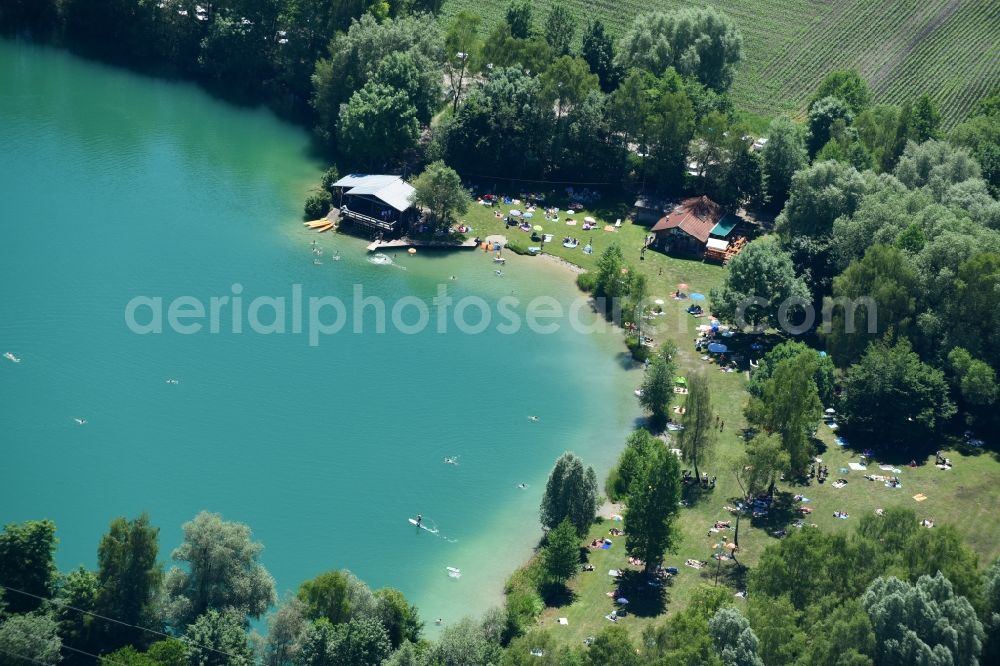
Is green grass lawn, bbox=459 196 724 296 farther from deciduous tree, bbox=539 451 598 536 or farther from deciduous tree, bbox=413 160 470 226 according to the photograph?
deciduous tree, bbox=539 451 598 536

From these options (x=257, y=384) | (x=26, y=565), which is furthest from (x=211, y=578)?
(x=257, y=384)

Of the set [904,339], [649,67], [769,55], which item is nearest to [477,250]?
[649,67]

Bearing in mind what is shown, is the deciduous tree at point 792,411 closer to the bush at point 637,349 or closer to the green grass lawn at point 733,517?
the green grass lawn at point 733,517

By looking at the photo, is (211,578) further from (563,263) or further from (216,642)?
(563,263)

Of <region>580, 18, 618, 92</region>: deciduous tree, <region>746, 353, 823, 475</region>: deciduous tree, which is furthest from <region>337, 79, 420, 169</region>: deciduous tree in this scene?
<region>746, 353, 823, 475</region>: deciduous tree

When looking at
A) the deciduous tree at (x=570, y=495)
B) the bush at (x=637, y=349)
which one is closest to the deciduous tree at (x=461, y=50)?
the bush at (x=637, y=349)
